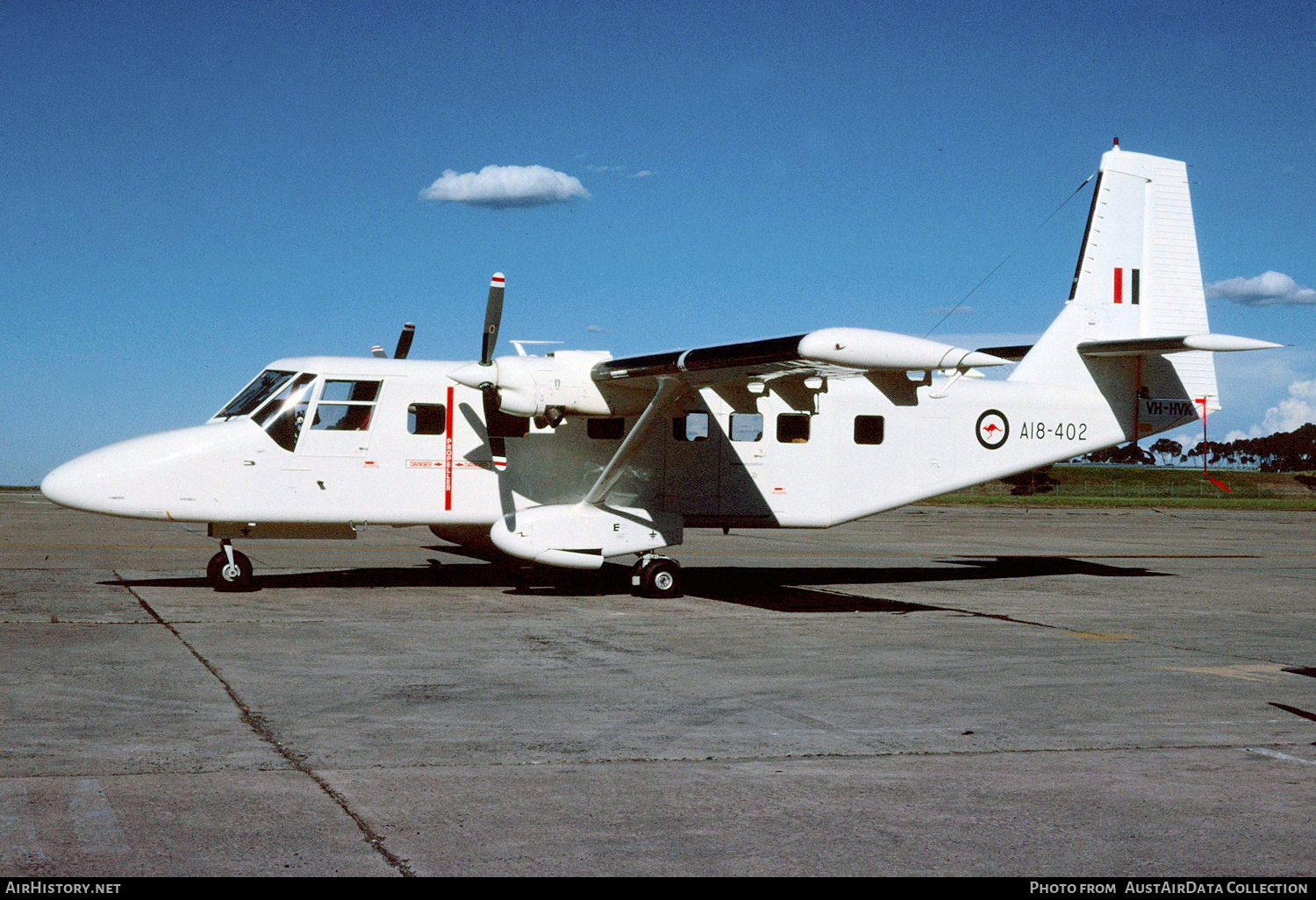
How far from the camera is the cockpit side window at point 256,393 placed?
14398 millimetres

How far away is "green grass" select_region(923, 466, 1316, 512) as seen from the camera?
56688 millimetres

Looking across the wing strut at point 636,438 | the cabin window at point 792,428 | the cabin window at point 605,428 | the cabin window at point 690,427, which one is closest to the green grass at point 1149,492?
the cabin window at point 792,428

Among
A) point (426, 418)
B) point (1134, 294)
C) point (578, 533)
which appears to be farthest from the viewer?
point (1134, 294)

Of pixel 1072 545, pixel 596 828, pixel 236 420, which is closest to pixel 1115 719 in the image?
pixel 596 828

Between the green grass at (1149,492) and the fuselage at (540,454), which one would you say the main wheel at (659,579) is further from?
the green grass at (1149,492)

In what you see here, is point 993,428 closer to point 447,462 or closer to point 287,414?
point 447,462

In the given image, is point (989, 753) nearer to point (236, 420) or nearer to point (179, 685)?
point (179, 685)

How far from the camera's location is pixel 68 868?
4430 millimetres

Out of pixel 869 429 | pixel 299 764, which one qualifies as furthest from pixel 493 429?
pixel 299 764

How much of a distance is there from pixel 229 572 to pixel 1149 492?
69704 millimetres

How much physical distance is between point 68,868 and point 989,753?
4.76 m

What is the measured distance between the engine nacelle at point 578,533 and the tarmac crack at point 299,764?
4.60m

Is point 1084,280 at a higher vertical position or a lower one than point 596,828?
higher

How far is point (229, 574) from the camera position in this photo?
47.3ft
